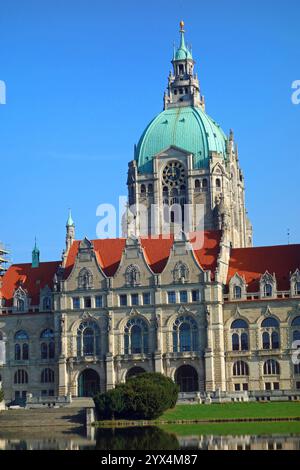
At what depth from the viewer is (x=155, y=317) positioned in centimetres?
13062

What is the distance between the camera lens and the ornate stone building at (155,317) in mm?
128750

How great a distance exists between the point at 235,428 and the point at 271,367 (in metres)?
33.3

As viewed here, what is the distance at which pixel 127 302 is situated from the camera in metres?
132

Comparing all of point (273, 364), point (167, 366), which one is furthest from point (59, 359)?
point (273, 364)

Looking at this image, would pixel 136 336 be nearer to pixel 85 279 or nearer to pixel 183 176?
pixel 85 279

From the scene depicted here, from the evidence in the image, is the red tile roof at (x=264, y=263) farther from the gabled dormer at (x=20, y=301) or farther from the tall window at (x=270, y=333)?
the gabled dormer at (x=20, y=301)

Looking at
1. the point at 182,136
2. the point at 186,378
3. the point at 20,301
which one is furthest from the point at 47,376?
the point at 182,136

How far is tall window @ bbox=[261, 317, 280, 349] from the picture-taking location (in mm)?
129000

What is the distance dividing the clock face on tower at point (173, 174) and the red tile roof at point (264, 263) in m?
24.7

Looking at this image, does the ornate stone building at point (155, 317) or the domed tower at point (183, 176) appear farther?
the domed tower at point (183, 176)

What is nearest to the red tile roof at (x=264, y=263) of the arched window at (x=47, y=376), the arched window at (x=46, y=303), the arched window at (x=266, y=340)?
the arched window at (x=266, y=340)

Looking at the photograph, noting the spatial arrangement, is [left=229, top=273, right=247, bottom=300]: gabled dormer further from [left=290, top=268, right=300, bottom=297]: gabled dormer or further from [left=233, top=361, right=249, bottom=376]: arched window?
[left=233, top=361, right=249, bottom=376]: arched window

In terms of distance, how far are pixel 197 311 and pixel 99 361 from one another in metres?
13.5

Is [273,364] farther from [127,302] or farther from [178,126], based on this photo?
[178,126]
